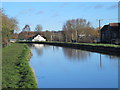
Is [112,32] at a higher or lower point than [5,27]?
lower

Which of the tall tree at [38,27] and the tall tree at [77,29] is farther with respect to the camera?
the tall tree at [38,27]

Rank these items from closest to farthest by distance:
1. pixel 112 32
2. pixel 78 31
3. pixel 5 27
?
pixel 5 27
pixel 112 32
pixel 78 31

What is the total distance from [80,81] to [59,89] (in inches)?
86.8

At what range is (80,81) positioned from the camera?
11688 millimetres

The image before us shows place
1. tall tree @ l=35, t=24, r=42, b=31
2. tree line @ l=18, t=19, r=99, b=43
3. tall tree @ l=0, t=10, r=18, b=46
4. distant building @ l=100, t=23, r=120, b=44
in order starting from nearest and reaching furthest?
1. tall tree @ l=0, t=10, r=18, b=46
2. distant building @ l=100, t=23, r=120, b=44
3. tree line @ l=18, t=19, r=99, b=43
4. tall tree @ l=35, t=24, r=42, b=31

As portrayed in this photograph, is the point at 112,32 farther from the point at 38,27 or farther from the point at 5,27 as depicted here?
the point at 38,27

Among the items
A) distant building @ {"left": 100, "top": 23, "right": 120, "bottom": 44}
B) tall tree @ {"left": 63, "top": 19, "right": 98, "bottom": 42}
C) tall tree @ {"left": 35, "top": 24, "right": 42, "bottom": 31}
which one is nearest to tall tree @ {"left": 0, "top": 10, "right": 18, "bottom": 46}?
distant building @ {"left": 100, "top": 23, "right": 120, "bottom": 44}

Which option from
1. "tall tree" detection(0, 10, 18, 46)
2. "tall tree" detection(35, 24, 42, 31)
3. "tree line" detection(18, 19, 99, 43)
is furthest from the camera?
"tall tree" detection(35, 24, 42, 31)

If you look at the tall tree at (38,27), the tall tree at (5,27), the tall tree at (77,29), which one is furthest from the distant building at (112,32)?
the tall tree at (38,27)

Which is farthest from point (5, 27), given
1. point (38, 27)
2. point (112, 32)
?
point (38, 27)

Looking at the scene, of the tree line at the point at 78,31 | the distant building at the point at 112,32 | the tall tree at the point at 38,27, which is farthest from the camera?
the tall tree at the point at 38,27

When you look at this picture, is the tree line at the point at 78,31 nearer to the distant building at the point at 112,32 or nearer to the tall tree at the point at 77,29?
the tall tree at the point at 77,29

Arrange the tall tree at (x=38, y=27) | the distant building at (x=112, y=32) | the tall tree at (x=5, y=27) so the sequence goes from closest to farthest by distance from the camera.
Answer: the tall tree at (x=5, y=27), the distant building at (x=112, y=32), the tall tree at (x=38, y=27)

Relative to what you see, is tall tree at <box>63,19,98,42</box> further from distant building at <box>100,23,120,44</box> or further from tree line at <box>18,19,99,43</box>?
distant building at <box>100,23,120,44</box>
